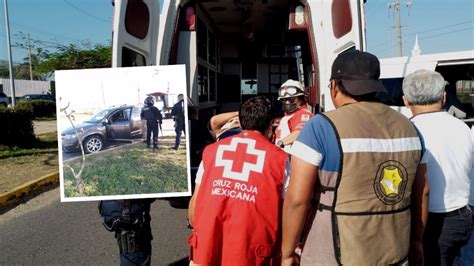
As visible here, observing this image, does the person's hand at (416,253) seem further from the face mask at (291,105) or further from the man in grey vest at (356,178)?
the face mask at (291,105)

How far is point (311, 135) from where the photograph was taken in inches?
69.1

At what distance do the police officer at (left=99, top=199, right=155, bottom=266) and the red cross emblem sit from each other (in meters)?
0.98

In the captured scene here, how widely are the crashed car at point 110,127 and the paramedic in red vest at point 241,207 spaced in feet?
2.21

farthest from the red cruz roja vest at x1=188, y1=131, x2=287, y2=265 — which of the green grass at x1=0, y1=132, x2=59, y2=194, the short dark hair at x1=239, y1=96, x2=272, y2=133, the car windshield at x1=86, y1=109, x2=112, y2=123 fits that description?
the green grass at x1=0, y1=132, x2=59, y2=194

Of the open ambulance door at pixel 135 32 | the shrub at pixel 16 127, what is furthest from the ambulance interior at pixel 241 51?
the shrub at pixel 16 127

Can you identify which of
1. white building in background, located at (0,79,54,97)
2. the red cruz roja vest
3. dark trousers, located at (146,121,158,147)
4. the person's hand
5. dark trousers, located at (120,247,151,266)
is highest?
white building in background, located at (0,79,54,97)

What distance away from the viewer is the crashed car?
8.18 ft

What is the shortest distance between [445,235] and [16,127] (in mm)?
10892

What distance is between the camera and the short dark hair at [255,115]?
7.06ft

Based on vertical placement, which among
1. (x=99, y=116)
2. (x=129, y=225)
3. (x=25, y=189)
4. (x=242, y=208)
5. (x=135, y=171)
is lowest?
(x=25, y=189)

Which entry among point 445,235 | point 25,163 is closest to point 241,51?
point 25,163

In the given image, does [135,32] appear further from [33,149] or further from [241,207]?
[33,149]

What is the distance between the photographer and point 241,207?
1.98 metres

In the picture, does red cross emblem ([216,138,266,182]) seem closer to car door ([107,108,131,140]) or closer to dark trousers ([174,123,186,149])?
dark trousers ([174,123,186,149])
